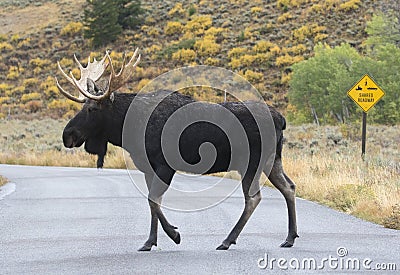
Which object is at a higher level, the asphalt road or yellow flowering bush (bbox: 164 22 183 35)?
the asphalt road

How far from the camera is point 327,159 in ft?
65.6

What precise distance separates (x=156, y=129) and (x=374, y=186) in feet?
20.7

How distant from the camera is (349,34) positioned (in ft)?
188

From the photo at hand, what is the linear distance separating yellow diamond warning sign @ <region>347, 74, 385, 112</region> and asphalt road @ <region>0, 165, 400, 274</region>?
6.89 m

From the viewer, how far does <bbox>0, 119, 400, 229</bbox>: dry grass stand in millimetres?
13156

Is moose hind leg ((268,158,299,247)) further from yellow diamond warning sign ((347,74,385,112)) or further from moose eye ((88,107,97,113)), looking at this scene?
yellow diamond warning sign ((347,74,385,112))

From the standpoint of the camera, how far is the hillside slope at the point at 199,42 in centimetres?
5578

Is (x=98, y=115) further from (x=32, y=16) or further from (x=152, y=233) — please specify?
Answer: (x=32, y=16)

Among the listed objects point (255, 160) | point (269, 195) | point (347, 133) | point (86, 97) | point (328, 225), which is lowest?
point (347, 133)

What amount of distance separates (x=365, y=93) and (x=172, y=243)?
1326cm

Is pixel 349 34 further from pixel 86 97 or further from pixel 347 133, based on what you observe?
pixel 86 97

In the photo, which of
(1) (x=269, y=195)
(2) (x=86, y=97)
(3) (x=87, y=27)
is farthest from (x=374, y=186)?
(3) (x=87, y=27)

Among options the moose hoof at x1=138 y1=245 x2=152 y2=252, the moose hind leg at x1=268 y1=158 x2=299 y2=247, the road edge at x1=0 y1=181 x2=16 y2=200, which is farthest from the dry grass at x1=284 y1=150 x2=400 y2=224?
the road edge at x1=0 y1=181 x2=16 y2=200

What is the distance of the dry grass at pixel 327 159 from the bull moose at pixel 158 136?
8.56 ft
